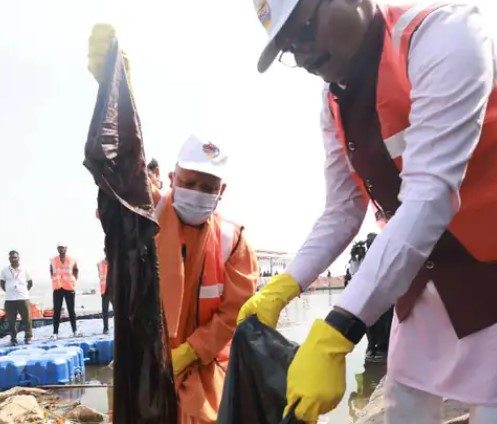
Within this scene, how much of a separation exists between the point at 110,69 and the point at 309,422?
4.16 ft

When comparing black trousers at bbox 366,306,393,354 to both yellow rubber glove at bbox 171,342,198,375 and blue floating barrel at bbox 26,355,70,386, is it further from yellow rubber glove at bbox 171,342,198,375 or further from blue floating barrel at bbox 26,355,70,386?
yellow rubber glove at bbox 171,342,198,375

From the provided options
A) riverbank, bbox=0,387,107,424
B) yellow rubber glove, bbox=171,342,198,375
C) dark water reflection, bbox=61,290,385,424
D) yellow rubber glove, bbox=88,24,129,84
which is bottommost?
dark water reflection, bbox=61,290,385,424

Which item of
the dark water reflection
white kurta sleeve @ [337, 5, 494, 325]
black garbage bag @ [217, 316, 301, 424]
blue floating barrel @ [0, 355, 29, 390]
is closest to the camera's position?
white kurta sleeve @ [337, 5, 494, 325]

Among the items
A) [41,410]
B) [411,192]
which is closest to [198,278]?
[411,192]

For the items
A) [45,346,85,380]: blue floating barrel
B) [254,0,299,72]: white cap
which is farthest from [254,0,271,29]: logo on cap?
[45,346,85,380]: blue floating barrel

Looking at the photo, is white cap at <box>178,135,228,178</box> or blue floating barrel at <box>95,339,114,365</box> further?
blue floating barrel at <box>95,339,114,365</box>

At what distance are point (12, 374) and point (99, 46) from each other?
228 inches

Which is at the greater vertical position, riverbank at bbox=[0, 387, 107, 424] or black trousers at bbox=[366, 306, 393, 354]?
riverbank at bbox=[0, 387, 107, 424]

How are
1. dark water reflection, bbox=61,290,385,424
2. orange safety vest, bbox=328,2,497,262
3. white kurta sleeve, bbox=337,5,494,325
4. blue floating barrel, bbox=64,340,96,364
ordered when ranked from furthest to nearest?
blue floating barrel, bbox=64,340,96,364, dark water reflection, bbox=61,290,385,424, orange safety vest, bbox=328,2,497,262, white kurta sleeve, bbox=337,5,494,325

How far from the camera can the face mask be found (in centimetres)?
302

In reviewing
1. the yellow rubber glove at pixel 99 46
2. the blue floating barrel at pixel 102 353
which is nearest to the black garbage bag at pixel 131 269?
the yellow rubber glove at pixel 99 46

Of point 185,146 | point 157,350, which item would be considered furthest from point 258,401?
point 185,146

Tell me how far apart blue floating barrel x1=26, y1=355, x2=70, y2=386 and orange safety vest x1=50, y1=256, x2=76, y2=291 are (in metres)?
4.45

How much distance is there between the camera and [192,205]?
3016mm
